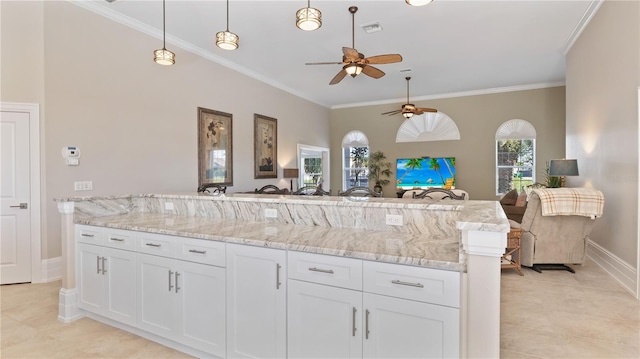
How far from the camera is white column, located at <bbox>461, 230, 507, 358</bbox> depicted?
144cm

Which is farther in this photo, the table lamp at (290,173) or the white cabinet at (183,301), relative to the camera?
the table lamp at (290,173)

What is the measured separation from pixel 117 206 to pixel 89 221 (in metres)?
0.53

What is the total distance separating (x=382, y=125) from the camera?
10008mm

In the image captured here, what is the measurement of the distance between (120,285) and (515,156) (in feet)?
30.1

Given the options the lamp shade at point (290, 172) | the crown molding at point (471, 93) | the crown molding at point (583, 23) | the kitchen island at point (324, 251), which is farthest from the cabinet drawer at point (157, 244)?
the crown molding at point (471, 93)

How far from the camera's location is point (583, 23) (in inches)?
190

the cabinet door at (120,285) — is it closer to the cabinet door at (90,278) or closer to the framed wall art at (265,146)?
the cabinet door at (90,278)

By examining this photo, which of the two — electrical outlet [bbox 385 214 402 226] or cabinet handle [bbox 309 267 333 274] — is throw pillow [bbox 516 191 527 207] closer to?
electrical outlet [bbox 385 214 402 226]

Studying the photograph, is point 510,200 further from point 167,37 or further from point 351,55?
point 167,37

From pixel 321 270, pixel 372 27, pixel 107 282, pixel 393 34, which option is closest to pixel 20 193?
pixel 107 282

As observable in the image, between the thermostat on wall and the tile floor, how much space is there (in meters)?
1.57

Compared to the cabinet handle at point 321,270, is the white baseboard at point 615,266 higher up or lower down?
lower down

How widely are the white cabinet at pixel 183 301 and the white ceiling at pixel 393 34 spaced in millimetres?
3524

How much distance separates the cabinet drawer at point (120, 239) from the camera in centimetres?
261
